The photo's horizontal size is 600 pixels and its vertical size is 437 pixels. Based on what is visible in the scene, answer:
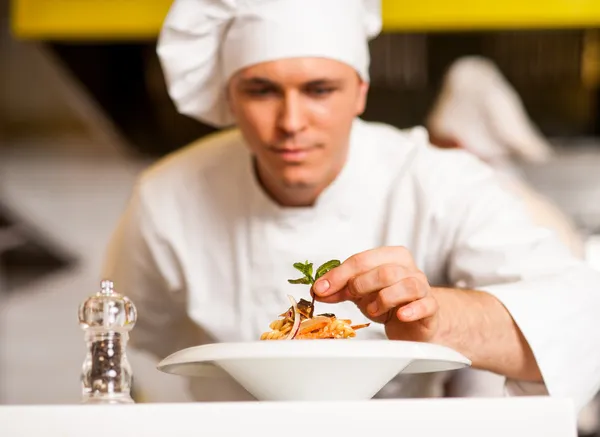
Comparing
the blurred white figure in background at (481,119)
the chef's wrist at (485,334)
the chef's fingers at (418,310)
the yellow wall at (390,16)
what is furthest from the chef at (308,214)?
the blurred white figure in background at (481,119)

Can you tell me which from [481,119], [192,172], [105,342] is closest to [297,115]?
[192,172]

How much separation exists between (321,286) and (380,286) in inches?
2.4

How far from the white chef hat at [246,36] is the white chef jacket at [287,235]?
16 centimetres

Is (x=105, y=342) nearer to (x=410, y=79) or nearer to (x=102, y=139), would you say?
(x=410, y=79)

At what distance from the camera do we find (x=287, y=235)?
150 cm

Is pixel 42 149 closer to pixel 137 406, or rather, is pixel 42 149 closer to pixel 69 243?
pixel 69 243

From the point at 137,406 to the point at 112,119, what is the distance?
2.83 meters

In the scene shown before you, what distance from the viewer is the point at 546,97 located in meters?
3.48

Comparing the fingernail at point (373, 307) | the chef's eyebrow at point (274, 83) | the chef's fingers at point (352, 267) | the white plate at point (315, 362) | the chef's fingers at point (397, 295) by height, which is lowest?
the white plate at point (315, 362)

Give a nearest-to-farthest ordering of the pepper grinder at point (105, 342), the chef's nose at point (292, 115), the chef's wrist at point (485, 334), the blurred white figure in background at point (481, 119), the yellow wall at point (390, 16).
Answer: the pepper grinder at point (105, 342)
the chef's wrist at point (485, 334)
the chef's nose at point (292, 115)
the yellow wall at point (390, 16)
the blurred white figure in background at point (481, 119)

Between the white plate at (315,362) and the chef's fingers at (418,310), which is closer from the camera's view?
the white plate at (315,362)

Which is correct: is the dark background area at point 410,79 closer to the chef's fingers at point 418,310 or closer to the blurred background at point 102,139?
the blurred background at point 102,139

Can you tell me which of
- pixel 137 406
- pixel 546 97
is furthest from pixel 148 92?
pixel 137 406

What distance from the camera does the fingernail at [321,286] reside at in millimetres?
900
